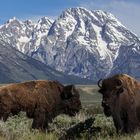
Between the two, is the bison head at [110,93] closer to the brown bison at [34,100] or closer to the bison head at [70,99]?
the brown bison at [34,100]

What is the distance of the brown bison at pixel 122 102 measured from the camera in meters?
13.5

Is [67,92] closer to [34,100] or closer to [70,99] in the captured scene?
[70,99]

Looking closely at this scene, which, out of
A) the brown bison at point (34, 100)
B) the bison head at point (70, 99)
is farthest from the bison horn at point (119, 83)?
the bison head at point (70, 99)

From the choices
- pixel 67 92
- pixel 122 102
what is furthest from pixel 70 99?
pixel 122 102

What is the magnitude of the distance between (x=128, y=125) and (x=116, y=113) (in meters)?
0.47

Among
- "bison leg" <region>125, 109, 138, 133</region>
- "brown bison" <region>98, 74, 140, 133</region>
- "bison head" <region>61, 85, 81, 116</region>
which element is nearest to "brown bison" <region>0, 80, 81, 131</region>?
"bison head" <region>61, 85, 81, 116</region>

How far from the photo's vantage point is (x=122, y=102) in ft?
44.8

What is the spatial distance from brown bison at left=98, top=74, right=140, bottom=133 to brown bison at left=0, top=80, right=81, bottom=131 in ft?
13.1

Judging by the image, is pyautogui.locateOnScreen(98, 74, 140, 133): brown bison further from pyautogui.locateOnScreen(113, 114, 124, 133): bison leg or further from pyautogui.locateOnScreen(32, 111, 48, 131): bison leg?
pyautogui.locateOnScreen(32, 111, 48, 131): bison leg

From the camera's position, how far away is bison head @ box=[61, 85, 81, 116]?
18891 millimetres

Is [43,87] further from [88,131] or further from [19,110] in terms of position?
[88,131]

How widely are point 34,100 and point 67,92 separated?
1.74 metres

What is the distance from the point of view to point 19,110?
1783 cm

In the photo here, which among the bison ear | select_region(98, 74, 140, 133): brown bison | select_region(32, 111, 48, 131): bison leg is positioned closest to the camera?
select_region(98, 74, 140, 133): brown bison
